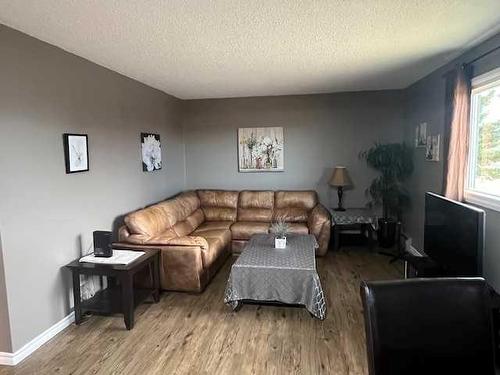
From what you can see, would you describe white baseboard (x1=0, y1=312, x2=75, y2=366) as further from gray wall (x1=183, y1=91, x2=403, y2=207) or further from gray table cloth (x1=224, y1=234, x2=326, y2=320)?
gray wall (x1=183, y1=91, x2=403, y2=207)

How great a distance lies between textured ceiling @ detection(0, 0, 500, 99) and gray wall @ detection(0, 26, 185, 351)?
0.23 m

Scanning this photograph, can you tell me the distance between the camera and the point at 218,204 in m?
5.37

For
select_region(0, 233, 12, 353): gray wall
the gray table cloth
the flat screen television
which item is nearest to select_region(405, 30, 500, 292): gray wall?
the flat screen television

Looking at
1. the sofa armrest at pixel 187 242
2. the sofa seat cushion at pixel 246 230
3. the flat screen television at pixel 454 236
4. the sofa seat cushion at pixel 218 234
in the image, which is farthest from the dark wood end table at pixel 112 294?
the flat screen television at pixel 454 236

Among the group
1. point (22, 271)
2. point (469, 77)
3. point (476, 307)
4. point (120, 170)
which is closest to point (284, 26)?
point (469, 77)

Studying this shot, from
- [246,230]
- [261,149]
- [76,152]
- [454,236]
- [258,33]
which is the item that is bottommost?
[246,230]

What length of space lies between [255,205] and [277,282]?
2.39 meters

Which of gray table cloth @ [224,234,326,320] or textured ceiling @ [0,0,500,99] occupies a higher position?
textured ceiling @ [0,0,500,99]

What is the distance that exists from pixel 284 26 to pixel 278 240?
213cm

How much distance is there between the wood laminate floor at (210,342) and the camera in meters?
2.30

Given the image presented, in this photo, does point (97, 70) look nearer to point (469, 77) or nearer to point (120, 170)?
point (120, 170)

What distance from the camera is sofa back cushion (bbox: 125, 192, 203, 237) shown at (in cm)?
350

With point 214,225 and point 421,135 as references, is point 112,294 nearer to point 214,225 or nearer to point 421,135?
point 214,225

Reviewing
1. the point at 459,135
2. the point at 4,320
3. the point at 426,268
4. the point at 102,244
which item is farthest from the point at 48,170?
the point at 459,135
